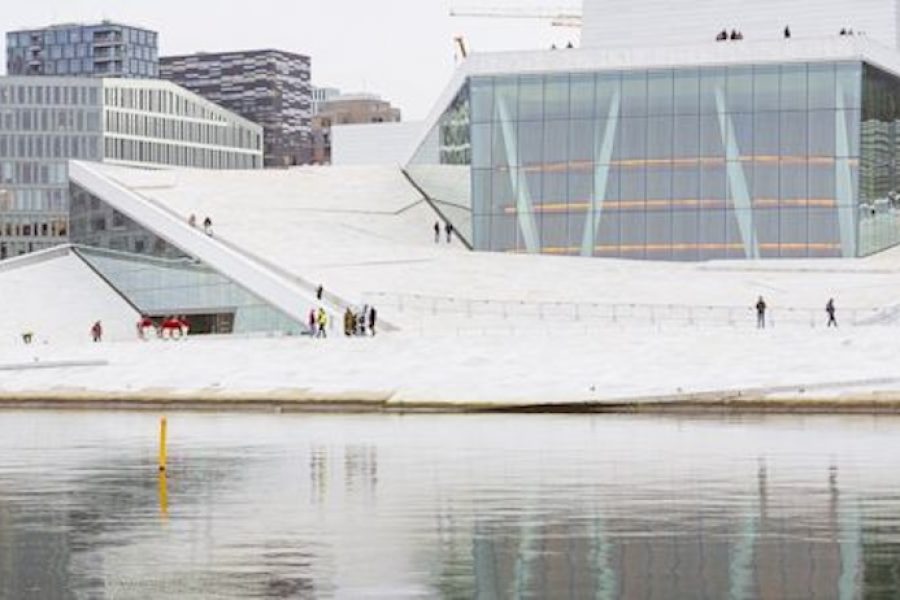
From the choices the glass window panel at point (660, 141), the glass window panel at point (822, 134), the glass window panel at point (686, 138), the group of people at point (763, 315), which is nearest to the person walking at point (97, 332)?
the group of people at point (763, 315)

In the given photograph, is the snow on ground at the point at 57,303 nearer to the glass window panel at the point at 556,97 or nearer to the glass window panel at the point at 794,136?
the glass window panel at the point at 556,97

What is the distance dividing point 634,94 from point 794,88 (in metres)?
6.62

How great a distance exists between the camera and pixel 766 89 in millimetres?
81062

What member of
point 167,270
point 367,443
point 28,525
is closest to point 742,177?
point 167,270

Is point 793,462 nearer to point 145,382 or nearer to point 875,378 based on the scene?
point 875,378

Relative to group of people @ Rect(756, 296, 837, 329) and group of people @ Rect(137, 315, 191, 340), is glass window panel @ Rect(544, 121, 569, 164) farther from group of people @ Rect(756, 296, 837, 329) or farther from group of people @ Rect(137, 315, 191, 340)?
group of people @ Rect(756, 296, 837, 329)

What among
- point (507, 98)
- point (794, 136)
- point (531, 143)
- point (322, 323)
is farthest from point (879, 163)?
point (322, 323)

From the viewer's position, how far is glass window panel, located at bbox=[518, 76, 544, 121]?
84.1 meters

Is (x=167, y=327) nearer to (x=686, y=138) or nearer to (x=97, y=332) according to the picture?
(x=97, y=332)

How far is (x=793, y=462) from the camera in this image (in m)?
28.2

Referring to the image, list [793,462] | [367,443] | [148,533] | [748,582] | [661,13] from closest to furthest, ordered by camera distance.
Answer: [748,582], [148,533], [793,462], [367,443], [661,13]

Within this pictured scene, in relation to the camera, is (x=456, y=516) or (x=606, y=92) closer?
(x=456, y=516)

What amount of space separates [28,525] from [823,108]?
64.3m

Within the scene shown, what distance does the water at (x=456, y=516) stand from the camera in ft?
50.8
